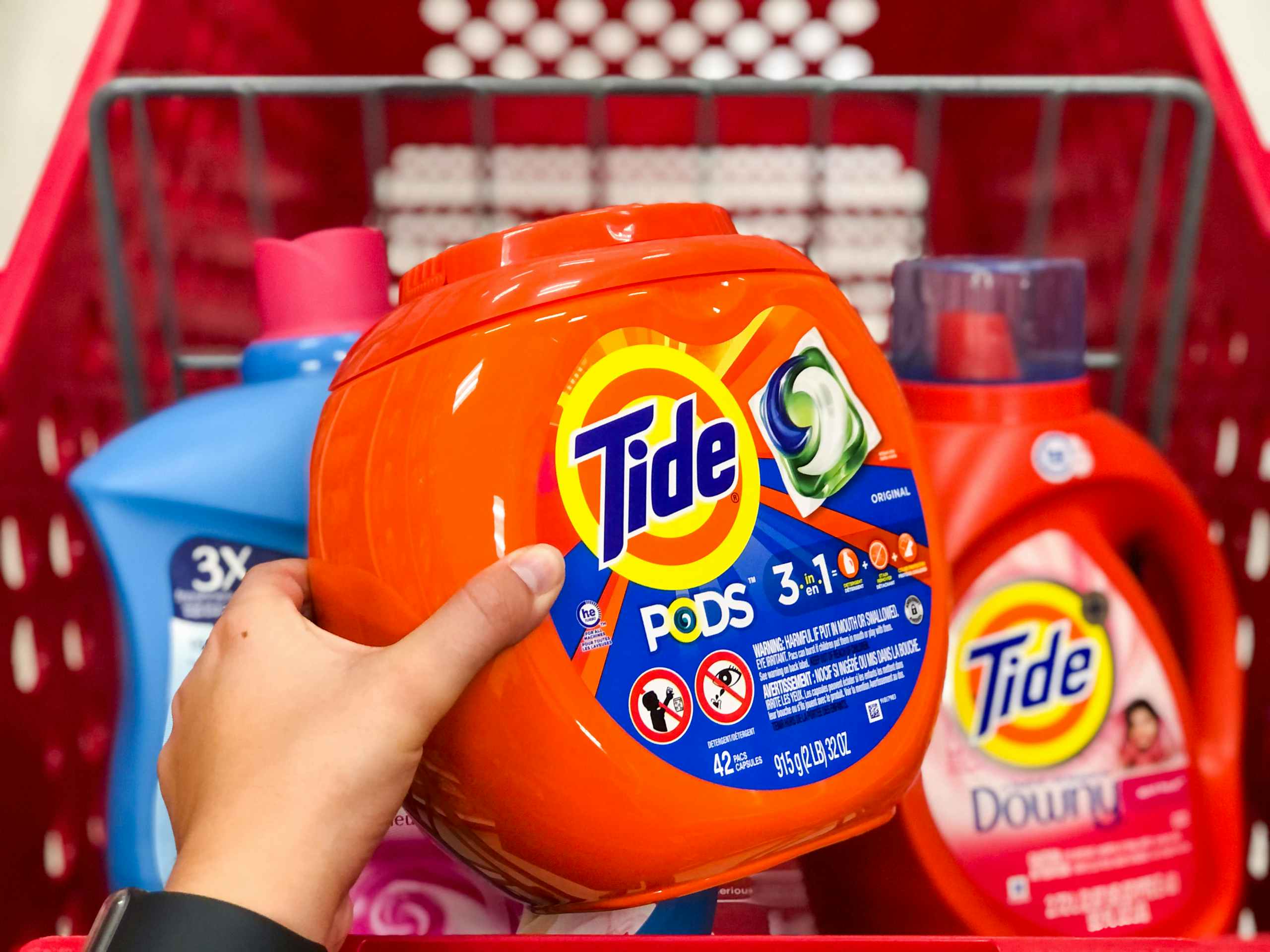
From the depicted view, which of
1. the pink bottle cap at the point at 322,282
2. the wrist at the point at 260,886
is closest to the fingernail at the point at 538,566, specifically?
the wrist at the point at 260,886

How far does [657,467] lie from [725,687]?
3.4 inches

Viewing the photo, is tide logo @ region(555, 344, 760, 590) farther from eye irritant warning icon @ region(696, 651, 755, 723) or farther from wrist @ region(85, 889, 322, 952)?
wrist @ region(85, 889, 322, 952)

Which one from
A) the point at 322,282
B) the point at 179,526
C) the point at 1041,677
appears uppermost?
the point at 322,282

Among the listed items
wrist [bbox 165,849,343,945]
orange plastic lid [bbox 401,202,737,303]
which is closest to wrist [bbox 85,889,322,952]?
wrist [bbox 165,849,343,945]

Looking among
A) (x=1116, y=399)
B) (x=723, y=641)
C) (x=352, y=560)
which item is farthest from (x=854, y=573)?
(x=1116, y=399)

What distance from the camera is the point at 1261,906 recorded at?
0.63 metres

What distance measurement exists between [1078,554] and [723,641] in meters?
0.27

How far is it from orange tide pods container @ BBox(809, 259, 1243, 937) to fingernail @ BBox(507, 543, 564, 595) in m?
0.26

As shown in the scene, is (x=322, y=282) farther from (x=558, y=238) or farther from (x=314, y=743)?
(x=314, y=743)

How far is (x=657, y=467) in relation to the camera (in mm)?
407

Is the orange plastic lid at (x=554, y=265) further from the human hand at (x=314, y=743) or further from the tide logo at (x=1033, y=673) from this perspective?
the tide logo at (x=1033, y=673)

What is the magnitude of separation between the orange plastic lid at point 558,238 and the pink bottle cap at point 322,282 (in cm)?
14

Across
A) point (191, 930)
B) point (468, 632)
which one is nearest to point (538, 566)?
point (468, 632)

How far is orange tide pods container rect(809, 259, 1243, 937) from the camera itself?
1.87 feet
